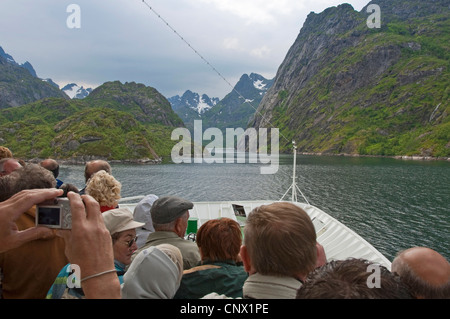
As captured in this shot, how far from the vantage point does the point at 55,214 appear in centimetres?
156

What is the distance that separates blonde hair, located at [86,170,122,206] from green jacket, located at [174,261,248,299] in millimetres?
2213

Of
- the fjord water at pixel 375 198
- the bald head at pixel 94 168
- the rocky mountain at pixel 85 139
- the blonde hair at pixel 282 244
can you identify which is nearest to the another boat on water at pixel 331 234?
the bald head at pixel 94 168

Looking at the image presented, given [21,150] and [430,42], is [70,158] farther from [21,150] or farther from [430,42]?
[430,42]

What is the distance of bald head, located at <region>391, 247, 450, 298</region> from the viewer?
1.75 m

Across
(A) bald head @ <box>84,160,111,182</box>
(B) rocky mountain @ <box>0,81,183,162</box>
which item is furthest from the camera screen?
(B) rocky mountain @ <box>0,81,183,162</box>

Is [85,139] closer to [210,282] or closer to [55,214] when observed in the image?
[210,282]

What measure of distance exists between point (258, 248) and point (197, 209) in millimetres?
11396

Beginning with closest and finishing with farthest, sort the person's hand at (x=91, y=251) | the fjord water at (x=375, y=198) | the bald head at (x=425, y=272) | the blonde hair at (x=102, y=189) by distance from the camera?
the person's hand at (x=91, y=251) → the bald head at (x=425, y=272) → the blonde hair at (x=102, y=189) → the fjord water at (x=375, y=198)

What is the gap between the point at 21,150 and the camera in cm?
10712

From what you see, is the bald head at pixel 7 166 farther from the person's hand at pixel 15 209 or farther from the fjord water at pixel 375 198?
the fjord water at pixel 375 198

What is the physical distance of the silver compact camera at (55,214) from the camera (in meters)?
1.49

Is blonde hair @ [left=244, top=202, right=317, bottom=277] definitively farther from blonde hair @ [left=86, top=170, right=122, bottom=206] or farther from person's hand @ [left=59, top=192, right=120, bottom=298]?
blonde hair @ [left=86, top=170, right=122, bottom=206]

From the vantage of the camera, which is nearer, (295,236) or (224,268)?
(295,236)

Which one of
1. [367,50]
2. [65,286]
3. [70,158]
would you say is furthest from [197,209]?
[367,50]
